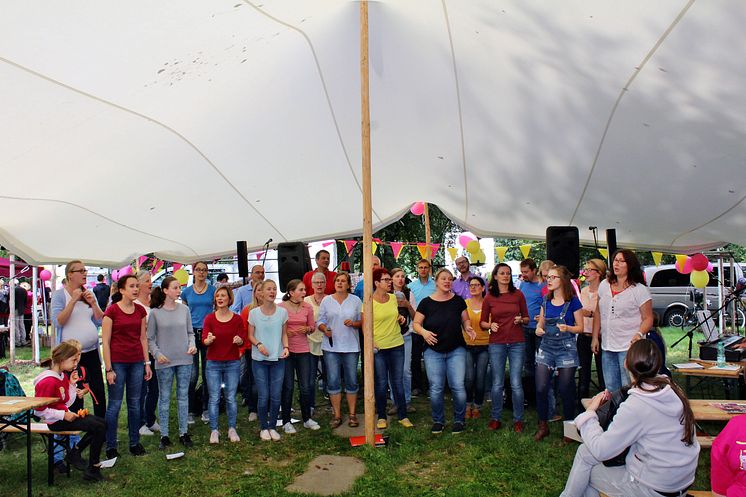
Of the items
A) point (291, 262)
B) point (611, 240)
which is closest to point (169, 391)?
point (291, 262)

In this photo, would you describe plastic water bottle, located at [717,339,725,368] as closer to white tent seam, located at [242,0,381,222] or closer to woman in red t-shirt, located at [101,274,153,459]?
white tent seam, located at [242,0,381,222]

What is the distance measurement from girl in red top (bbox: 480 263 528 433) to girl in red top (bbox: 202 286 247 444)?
208 centimetres

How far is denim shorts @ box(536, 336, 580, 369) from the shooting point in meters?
4.73

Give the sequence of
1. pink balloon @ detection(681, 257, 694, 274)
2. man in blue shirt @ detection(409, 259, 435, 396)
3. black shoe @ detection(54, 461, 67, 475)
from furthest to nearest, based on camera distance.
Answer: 1. pink balloon @ detection(681, 257, 694, 274)
2. man in blue shirt @ detection(409, 259, 435, 396)
3. black shoe @ detection(54, 461, 67, 475)

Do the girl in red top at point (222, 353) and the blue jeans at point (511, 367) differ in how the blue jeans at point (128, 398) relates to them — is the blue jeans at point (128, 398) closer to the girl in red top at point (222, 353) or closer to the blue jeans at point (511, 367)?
the girl in red top at point (222, 353)

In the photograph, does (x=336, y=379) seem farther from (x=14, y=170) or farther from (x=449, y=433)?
(x=14, y=170)

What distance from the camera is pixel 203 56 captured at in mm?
4363

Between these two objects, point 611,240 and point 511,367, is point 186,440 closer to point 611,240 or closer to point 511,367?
point 511,367

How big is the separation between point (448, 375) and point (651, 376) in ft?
8.61

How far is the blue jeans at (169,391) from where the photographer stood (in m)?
4.83

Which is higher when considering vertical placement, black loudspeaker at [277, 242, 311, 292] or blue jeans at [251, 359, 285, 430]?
black loudspeaker at [277, 242, 311, 292]

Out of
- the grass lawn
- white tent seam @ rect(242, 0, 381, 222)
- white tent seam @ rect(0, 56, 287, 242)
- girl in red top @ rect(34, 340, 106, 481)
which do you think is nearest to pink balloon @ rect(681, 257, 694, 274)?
the grass lawn

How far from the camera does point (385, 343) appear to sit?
5.25 metres

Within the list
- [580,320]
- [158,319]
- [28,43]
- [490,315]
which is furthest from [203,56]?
[580,320]
